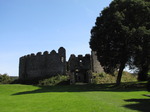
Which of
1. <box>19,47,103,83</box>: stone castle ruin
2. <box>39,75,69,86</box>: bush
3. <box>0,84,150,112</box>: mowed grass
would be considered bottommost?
<box>0,84,150,112</box>: mowed grass

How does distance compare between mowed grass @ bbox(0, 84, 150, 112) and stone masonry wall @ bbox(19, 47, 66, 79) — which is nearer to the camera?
mowed grass @ bbox(0, 84, 150, 112)

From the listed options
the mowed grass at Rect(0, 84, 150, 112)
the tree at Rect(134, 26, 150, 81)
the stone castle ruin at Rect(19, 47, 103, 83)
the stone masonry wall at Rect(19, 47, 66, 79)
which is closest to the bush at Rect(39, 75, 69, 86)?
the stone castle ruin at Rect(19, 47, 103, 83)

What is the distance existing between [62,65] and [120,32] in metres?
18.4

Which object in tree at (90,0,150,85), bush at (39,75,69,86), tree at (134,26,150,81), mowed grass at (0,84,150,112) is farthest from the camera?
bush at (39,75,69,86)

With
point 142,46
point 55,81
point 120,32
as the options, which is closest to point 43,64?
point 55,81

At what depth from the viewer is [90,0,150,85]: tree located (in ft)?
103

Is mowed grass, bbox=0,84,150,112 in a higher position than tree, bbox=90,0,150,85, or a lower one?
lower

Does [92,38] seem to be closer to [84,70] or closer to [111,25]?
[111,25]

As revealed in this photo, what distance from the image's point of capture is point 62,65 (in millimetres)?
46594

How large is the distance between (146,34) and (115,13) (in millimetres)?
5365

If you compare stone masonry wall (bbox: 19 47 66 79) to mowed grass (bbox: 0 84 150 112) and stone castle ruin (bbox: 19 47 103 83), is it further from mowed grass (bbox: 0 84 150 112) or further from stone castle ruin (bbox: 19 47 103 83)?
mowed grass (bbox: 0 84 150 112)

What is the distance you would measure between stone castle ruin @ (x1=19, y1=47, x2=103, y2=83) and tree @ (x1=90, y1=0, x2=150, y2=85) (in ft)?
39.2

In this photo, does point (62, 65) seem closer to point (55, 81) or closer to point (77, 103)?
point (55, 81)

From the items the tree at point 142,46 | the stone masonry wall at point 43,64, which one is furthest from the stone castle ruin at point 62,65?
the tree at point 142,46
